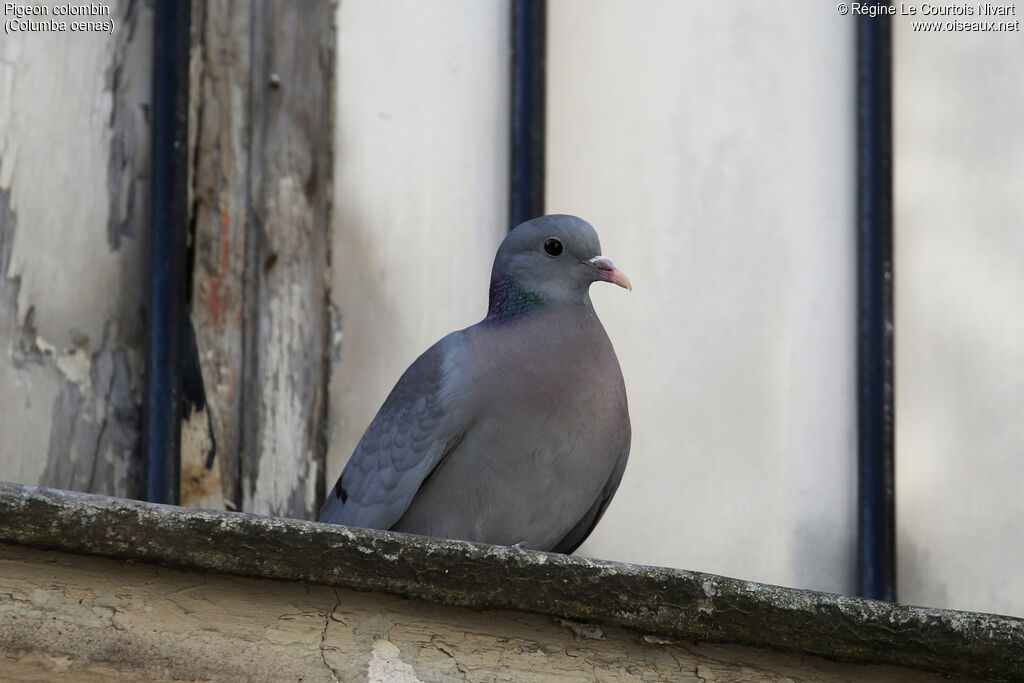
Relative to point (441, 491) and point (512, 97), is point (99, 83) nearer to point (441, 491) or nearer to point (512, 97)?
point (512, 97)

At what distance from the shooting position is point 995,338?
416 cm

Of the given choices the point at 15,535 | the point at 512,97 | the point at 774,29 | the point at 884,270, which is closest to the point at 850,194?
the point at 884,270

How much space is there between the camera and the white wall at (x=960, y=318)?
4.05 meters

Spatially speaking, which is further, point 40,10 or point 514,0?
point 514,0

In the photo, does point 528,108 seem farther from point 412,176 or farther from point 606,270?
point 606,270

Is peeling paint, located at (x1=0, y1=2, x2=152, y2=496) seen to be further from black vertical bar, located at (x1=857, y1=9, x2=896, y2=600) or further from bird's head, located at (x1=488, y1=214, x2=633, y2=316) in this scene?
black vertical bar, located at (x1=857, y1=9, x2=896, y2=600)

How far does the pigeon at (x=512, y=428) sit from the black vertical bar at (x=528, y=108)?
0.99 metres

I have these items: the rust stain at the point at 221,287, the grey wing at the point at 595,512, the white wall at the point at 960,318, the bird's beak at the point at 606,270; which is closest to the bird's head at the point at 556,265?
the bird's beak at the point at 606,270

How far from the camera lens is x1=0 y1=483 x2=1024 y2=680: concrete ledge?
6.79ft

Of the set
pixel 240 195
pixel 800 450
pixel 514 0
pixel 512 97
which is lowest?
pixel 800 450

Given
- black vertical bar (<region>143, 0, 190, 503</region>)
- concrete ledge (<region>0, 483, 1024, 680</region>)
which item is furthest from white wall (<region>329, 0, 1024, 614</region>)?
concrete ledge (<region>0, 483, 1024, 680</region>)

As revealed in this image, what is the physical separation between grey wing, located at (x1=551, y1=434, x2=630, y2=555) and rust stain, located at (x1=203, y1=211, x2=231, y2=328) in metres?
1.33

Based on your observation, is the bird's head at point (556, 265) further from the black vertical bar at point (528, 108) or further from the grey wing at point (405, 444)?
the black vertical bar at point (528, 108)

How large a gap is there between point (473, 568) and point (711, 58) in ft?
8.42
